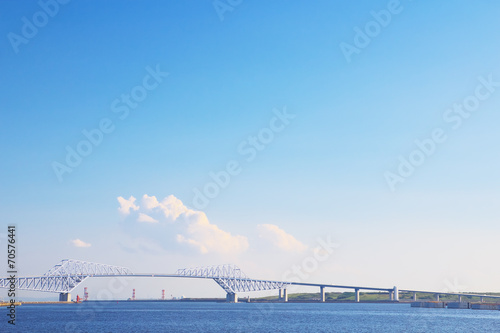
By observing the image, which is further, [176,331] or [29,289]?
[29,289]

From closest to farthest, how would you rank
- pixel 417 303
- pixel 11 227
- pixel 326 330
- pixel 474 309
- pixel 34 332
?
pixel 11 227 < pixel 34 332 < pixel 326 330 < pixel 474 309 < pixel 417 303

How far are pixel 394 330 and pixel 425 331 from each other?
4188mm

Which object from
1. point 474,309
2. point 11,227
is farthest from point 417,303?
point 11,227

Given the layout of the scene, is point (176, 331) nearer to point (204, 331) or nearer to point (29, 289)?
point (204, 331)

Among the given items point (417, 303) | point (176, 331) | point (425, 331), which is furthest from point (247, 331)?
point (417, 303)

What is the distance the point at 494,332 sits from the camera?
7369 cm

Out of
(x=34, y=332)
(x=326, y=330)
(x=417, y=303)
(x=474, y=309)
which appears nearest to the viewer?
(x=34, y=332)

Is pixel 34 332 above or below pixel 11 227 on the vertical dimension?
below

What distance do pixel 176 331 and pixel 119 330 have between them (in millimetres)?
7963

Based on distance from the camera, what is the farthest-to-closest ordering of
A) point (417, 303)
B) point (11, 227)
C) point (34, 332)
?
point (417, 303), point (34, 332), point (11, 227)

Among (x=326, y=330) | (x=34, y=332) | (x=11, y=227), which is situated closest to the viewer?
(x=11, y=227)

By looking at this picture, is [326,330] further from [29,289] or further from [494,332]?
[29,289]

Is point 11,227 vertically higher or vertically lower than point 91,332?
higher

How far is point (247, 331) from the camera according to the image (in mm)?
71188
